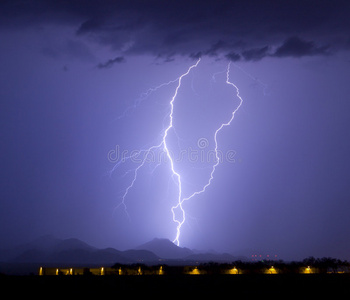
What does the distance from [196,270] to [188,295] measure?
12408mm

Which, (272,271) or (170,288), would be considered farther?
(272,271)

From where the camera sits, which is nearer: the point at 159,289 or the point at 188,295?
the point at 188,295

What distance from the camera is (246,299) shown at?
13453 mm

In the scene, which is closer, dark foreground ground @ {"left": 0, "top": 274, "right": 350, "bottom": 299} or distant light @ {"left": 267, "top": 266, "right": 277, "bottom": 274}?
dark foreground ground @ {"left": 0, "top": 274, "right": 350, "bottom": 299}

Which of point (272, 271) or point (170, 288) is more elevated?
point (272, 271)

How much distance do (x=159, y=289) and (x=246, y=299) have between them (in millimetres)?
3101

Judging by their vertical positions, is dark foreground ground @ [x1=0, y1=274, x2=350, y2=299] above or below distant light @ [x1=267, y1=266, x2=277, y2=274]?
below

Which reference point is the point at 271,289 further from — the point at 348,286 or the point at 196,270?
the point at 196,270

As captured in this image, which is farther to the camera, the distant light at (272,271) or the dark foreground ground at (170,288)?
the distant light at (272,271)

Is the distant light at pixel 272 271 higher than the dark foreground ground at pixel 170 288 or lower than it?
higher

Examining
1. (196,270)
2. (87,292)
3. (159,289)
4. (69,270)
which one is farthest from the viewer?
(196,270)

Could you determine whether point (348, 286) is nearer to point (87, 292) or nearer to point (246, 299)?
point (246, 299)

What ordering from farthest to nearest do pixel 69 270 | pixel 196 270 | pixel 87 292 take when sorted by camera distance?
pixel 196 270, pixel 69 270, pixel 87 292

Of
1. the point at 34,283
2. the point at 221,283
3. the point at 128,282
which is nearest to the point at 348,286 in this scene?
the point at 221,283
